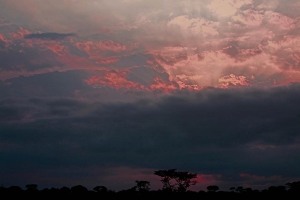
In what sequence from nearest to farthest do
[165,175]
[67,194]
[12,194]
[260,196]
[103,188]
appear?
[12,194] < [67,194] < [260,196] < [103,188] < [165,175]

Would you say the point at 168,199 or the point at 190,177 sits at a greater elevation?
the point at 190,177

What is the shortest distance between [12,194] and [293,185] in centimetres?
5808

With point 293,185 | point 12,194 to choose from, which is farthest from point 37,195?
point 293,185

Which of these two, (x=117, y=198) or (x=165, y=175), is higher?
(x=165, y=175)

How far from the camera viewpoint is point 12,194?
76.5m

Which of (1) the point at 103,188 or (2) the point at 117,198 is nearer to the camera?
(2) the point at 117,198

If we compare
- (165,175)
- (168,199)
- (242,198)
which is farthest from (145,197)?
(165,175)

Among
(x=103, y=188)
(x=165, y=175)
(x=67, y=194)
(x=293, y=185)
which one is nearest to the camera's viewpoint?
(x=67, y=194)

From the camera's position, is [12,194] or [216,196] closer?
[12,194]

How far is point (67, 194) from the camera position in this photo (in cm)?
8162

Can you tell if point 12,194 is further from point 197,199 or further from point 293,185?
point 293,185

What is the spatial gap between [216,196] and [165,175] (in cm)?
5515

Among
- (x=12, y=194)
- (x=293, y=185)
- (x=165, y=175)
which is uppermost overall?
(x=165, y=175)

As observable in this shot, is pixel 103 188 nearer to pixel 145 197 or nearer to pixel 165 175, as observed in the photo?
pixel 145 197
